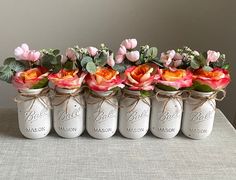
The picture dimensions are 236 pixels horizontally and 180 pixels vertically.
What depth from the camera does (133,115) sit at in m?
0.90

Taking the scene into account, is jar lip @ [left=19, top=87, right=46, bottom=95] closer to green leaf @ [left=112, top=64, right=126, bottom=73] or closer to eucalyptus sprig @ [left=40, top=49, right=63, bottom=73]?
eucalyptus sprig @ [left=40, top=49, right=63, bottom=73]

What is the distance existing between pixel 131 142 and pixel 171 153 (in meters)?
0.11

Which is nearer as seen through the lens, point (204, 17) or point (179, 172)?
point (179, 172)

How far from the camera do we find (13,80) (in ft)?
2.82

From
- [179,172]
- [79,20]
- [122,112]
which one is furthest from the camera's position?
[79,20]

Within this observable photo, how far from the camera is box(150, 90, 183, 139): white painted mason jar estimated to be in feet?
2.94

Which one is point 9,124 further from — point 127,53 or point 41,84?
point 127,53

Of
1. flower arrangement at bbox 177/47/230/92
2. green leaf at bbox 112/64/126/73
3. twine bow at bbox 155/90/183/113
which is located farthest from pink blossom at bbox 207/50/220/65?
green leaf at bbox 112/64/126/73

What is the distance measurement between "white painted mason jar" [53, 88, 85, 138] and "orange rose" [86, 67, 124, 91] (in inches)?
2.2

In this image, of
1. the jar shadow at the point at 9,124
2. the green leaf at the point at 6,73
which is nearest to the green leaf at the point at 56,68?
the green leaf at the point at 6,73

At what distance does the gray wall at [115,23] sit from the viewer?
4.21 feet

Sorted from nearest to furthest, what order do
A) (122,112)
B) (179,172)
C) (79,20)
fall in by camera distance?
(179,172), (122,112), (79,20)

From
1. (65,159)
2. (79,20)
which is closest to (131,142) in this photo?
(65,159)

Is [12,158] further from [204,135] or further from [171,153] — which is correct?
[204,135]
